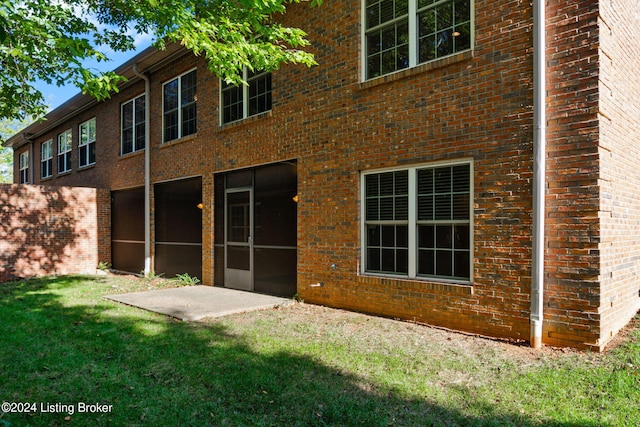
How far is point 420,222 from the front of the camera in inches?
246

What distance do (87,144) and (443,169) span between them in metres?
15.1

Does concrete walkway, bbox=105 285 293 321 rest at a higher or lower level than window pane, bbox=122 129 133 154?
lower

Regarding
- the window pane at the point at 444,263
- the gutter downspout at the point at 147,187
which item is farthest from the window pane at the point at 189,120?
the window pane at the point at 444,263

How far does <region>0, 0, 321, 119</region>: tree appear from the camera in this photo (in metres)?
6.02

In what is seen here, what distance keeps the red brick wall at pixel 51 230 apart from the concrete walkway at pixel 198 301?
19.0 feet

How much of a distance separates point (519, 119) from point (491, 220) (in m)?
1.32

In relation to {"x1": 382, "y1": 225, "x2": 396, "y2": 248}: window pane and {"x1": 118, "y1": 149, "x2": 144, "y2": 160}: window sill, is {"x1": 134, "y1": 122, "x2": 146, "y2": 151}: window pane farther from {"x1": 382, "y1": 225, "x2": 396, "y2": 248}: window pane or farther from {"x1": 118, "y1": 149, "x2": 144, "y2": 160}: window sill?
{"x1": 382, "y1": 225, "x2": 396, "y2": 248}: window pane

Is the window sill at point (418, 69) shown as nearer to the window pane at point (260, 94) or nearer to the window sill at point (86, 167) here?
the window pane at point (260, 94)

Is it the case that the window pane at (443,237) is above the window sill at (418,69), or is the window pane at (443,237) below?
below

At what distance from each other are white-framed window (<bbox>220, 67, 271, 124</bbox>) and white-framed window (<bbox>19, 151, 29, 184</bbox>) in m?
18.6

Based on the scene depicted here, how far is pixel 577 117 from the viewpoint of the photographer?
4855 mm

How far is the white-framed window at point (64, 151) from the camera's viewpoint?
1781 cm

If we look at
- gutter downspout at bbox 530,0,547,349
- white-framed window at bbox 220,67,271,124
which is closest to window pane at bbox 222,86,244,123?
white-framed window at bbox 220,67,271,124

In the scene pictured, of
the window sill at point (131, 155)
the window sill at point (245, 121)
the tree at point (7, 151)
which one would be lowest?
the window sill at point (131, 155)
